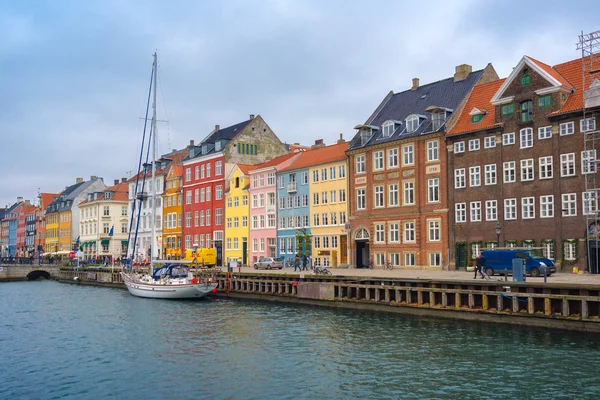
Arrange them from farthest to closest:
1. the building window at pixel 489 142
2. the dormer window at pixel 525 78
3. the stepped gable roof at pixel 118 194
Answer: the stepped gable roof at pixel 118 194, the building window at pixel 489 142, the dormer window at pixel 525 78

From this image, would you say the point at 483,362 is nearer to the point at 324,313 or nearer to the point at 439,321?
the point at 439,321

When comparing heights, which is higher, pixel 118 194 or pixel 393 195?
pixel 118 194

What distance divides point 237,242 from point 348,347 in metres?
53.5

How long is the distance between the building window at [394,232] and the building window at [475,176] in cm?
878

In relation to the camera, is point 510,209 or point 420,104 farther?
point 420,104

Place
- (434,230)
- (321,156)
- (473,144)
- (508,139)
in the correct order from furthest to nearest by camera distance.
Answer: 1. (321,156)
2. (434,230)
3. (473,144)
4. (508,139)

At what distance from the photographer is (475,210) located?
52.5 metres

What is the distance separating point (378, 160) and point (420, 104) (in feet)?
22.8

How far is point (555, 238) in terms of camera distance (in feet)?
153

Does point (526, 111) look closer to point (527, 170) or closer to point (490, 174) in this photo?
point (527, 170)

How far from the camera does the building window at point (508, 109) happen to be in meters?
50.1

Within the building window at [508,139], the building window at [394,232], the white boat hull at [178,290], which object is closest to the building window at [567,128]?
the building window at [508,139]

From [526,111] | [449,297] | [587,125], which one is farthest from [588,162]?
[449,297]

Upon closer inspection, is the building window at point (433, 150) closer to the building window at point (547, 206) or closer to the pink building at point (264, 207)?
the building window at point (547, 206)
